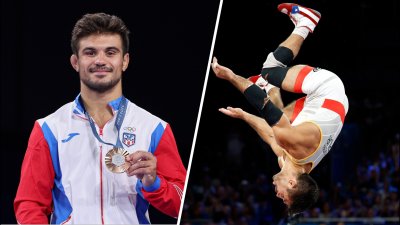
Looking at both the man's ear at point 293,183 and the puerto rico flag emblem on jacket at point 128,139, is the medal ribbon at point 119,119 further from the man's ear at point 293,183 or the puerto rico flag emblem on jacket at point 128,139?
the man's ear at point 293,183

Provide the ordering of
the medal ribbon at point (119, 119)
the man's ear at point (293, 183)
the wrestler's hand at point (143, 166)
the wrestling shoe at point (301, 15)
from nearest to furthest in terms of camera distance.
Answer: the wrestler's hand at point (143, 166) < the medal ribbon at point (119, 119) < the wrestling shoe at point (301, 15) < the man's ear at point (293, 183)

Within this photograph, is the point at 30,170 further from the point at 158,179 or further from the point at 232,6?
the point at 232,6

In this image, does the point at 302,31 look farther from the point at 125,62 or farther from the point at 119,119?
the point at 119,119

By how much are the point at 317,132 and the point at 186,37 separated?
1.02m

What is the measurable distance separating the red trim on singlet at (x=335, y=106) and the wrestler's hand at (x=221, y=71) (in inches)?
26.1

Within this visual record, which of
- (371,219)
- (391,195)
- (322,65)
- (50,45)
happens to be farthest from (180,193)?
(391,195)

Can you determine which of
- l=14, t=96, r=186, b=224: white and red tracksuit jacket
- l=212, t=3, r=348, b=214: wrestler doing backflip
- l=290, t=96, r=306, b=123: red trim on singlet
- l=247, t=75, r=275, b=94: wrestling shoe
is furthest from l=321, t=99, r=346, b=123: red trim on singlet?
l=14, t=96, r=186, b=224: white and red tracksuit jacket

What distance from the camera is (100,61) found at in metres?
3.57

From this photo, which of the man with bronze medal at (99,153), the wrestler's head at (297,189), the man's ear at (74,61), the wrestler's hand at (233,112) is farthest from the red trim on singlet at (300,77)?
the man's ear at (74,61)

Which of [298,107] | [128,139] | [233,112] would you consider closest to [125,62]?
[128,139]

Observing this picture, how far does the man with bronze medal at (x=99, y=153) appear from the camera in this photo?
3.49 meters

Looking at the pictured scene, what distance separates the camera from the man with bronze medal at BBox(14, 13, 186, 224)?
349cm

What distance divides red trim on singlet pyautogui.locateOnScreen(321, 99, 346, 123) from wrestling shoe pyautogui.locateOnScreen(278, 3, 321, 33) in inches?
18.4

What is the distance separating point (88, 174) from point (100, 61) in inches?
24.0
